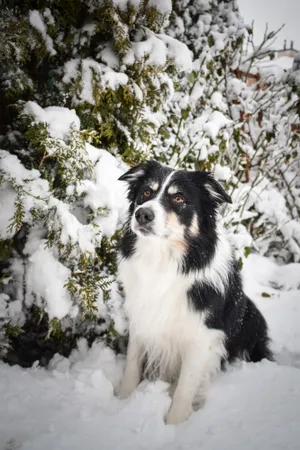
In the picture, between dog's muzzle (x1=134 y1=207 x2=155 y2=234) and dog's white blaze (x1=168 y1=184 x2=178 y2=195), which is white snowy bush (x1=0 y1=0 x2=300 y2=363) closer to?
dog's muzzle (x1=134 y1=207 x2=155 y2=234)

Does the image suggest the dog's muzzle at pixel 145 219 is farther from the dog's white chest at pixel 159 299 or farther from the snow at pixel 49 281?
the snow at pixel 49 281

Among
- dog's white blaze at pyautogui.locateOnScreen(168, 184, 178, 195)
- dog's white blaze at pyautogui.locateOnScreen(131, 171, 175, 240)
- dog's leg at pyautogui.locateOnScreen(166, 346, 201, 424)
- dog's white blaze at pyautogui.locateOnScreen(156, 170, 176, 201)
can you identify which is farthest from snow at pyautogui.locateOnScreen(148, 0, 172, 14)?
dog's leg at pyautogui.locateOnScreen(166, 346, 201, 424)

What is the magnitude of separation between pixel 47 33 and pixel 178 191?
174 cm

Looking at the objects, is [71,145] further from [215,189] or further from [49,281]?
Answer: [215,189]

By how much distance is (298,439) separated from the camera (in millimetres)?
1826

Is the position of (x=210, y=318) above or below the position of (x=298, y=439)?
above

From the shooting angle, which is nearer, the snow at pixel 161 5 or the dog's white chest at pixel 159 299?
the dog's white chest at pixel 159 299

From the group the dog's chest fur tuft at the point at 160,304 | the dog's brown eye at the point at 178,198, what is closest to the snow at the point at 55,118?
the dog's brown eye at the point at 178,198

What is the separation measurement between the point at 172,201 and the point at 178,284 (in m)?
0.71

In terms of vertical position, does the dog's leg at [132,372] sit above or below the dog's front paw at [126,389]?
above

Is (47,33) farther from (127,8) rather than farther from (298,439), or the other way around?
(298,439)

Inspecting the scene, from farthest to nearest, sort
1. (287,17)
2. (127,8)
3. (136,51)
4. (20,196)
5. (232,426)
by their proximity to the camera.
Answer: (287,17)
(136,51)
(127,8)
(20,196)
(232,426)

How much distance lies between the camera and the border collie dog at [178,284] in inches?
92.4

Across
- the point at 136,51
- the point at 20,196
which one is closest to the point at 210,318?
the point at 20,196
